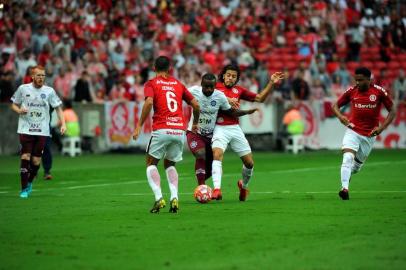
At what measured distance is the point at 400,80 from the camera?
3638cm

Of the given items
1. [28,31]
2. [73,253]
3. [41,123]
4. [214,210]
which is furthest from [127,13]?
[73,253]

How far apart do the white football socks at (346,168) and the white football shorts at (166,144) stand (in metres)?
3.13

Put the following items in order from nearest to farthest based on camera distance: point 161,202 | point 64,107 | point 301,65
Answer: point 161,202
point 64,107
point 301,65

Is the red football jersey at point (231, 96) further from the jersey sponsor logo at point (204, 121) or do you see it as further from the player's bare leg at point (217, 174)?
the player's bare leg at point (217, 174)

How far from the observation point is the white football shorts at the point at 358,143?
1752cm

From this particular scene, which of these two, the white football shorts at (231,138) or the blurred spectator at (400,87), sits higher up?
the blurred spectator at (400,87)

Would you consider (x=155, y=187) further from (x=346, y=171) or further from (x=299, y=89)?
(x=299, y=89)

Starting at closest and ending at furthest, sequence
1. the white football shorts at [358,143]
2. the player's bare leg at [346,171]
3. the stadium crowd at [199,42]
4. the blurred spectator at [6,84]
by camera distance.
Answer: the player's bare leg at [346,171], the white football shorts at [358,143], the blurred spectator at [6,84], the stadium crowd at [199,42]

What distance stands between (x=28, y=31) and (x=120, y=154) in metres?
4.77

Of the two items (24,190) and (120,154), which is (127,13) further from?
(24,190)

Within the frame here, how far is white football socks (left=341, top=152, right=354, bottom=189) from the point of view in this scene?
670 inches

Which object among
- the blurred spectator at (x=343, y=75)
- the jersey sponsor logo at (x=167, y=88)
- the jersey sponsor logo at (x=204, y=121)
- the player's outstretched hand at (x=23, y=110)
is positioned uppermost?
the blurred spectator at (x=343, y=75)

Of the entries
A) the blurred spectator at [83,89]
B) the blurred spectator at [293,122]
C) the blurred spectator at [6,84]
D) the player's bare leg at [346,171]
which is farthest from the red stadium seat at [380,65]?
the player's bare leg at [346,171]

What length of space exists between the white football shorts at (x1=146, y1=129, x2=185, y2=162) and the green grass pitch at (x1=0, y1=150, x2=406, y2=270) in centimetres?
83
